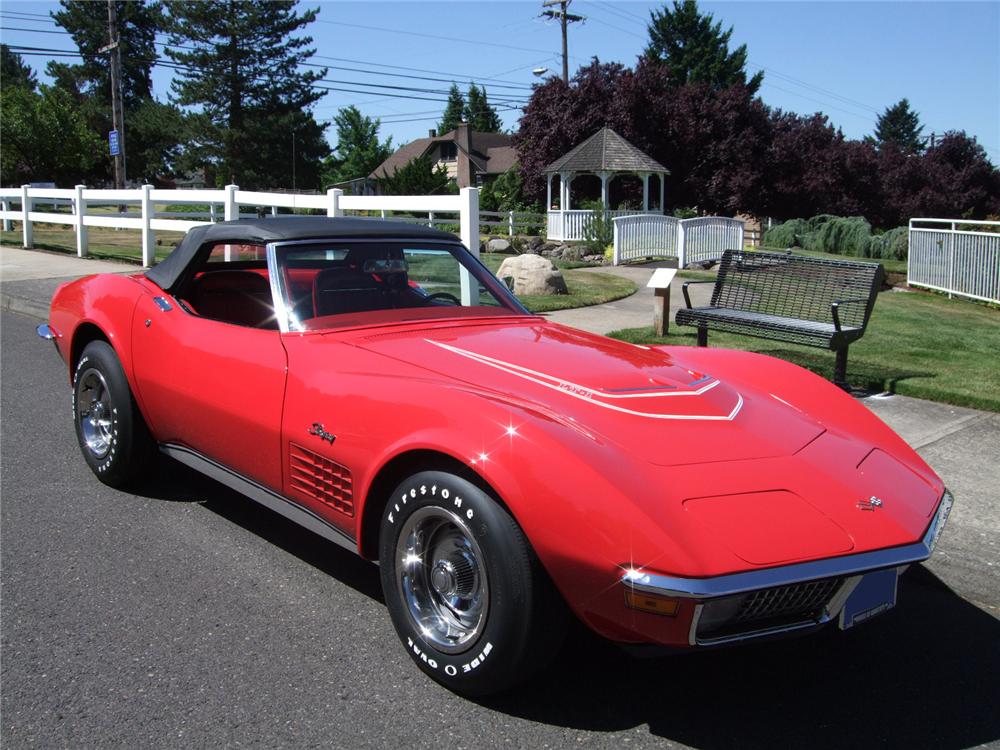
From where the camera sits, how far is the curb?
10.9 meters

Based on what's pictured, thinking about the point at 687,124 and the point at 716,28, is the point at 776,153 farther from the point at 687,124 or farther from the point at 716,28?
the point at 716,28

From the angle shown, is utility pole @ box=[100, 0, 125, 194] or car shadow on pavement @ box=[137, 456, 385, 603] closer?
car shadow on pavement @ box=[137, 456, 385, 603]

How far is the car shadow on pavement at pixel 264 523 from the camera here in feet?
12.3

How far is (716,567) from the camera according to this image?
2.34 meters

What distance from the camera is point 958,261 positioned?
1420 cm

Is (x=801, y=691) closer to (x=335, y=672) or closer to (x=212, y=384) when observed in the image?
(x=335, y=672)

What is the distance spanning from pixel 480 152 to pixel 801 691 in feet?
258

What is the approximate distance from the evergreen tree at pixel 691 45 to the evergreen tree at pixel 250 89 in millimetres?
29208

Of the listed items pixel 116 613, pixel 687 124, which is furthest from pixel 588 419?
pixel 687 124

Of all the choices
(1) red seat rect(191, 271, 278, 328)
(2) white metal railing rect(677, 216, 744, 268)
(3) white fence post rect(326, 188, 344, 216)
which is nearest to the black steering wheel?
(1) red seat rect(191, 271, 278, 328)

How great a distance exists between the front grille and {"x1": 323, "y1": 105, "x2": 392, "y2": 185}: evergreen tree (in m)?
82.1

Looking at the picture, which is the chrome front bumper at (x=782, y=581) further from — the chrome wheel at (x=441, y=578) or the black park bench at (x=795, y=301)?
the black park bench at (x=795, y=301)

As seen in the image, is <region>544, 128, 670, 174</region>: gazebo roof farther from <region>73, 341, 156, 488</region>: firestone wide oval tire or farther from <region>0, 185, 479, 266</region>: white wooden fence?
<region>73, 341, 156, 488</region>: firestone wide oval tire

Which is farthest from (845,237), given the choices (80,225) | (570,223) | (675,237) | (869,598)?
(869,598)
